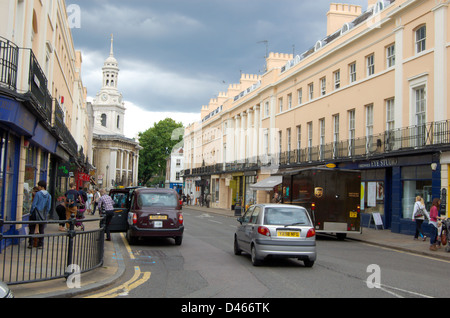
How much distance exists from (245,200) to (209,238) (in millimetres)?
30110

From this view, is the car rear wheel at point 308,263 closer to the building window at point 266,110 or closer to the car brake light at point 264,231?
the car brake light at point 264,231

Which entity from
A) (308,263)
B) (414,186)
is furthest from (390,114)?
(308,263)

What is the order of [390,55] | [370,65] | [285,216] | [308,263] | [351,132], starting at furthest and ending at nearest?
1. [351,132]
2. [370,65]
3. [390,55]
4. [285,216]
5. [308,263]

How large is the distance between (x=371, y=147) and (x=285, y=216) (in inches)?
631

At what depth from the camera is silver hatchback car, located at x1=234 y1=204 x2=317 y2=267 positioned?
1131 cm

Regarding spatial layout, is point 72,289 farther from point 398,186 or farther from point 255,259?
point 398,186

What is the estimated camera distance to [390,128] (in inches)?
993

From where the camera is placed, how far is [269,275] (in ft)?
33.8

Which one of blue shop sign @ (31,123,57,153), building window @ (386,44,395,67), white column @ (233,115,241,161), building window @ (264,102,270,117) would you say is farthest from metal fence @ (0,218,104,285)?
white column @ (233,115,241,161)

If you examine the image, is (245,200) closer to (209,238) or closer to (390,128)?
(390,128)

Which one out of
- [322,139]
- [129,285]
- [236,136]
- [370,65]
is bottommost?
[129,285]

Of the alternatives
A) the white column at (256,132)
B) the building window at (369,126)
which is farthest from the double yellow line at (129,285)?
the white column at (256,132)

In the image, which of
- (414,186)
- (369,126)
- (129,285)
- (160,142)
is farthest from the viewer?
(160,142)
